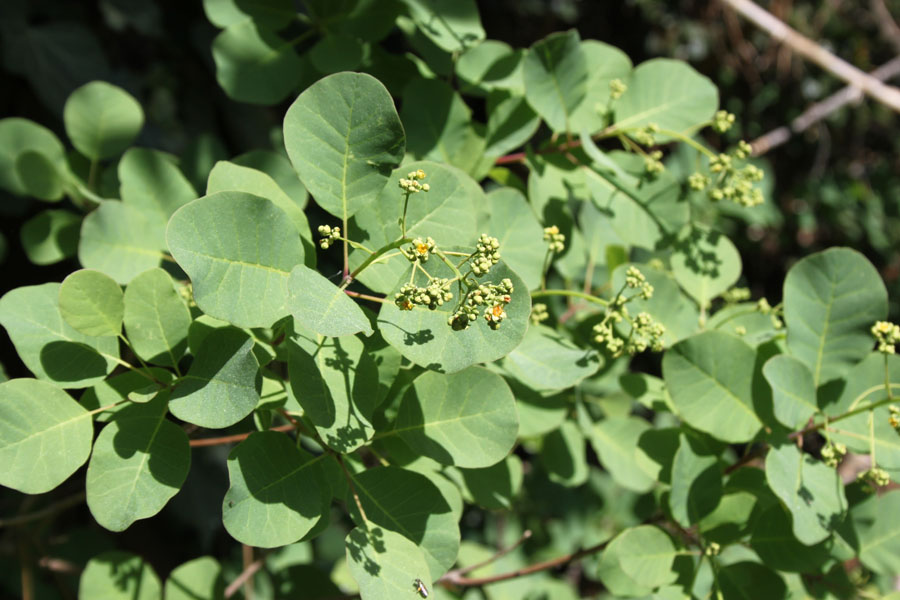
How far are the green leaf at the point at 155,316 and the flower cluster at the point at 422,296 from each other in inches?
12.0

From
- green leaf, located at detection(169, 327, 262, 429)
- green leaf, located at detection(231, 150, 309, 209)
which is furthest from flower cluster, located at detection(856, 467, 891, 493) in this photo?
green leaf, located at detection(231, 150, 309, 209)

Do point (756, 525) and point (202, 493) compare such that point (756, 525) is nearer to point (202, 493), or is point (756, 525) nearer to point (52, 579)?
point (202, 493)

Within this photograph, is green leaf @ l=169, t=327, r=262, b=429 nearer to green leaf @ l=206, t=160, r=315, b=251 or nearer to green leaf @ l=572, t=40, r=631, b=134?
green leaf @ l=206, t=160, r=315, b=251

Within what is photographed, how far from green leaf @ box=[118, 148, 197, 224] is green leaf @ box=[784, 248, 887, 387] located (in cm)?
105

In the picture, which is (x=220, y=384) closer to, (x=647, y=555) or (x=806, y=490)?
(x=647, y=555)

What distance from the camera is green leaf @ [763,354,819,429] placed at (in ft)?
3.44

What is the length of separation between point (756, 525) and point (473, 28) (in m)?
0.96

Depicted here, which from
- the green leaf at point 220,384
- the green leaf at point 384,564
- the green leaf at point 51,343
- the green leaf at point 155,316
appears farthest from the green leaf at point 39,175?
the green leaf at point 384,564

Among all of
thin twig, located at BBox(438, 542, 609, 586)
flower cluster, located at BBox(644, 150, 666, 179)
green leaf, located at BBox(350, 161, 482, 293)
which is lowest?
thin twig, located at BBox(438, 542, 609, 586)

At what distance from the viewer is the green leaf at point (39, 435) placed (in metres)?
0.82

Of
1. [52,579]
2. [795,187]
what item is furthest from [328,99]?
[795,187]

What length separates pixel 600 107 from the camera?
1303 millimetres

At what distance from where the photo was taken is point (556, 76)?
1207 millimetres

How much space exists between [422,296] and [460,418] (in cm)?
26
